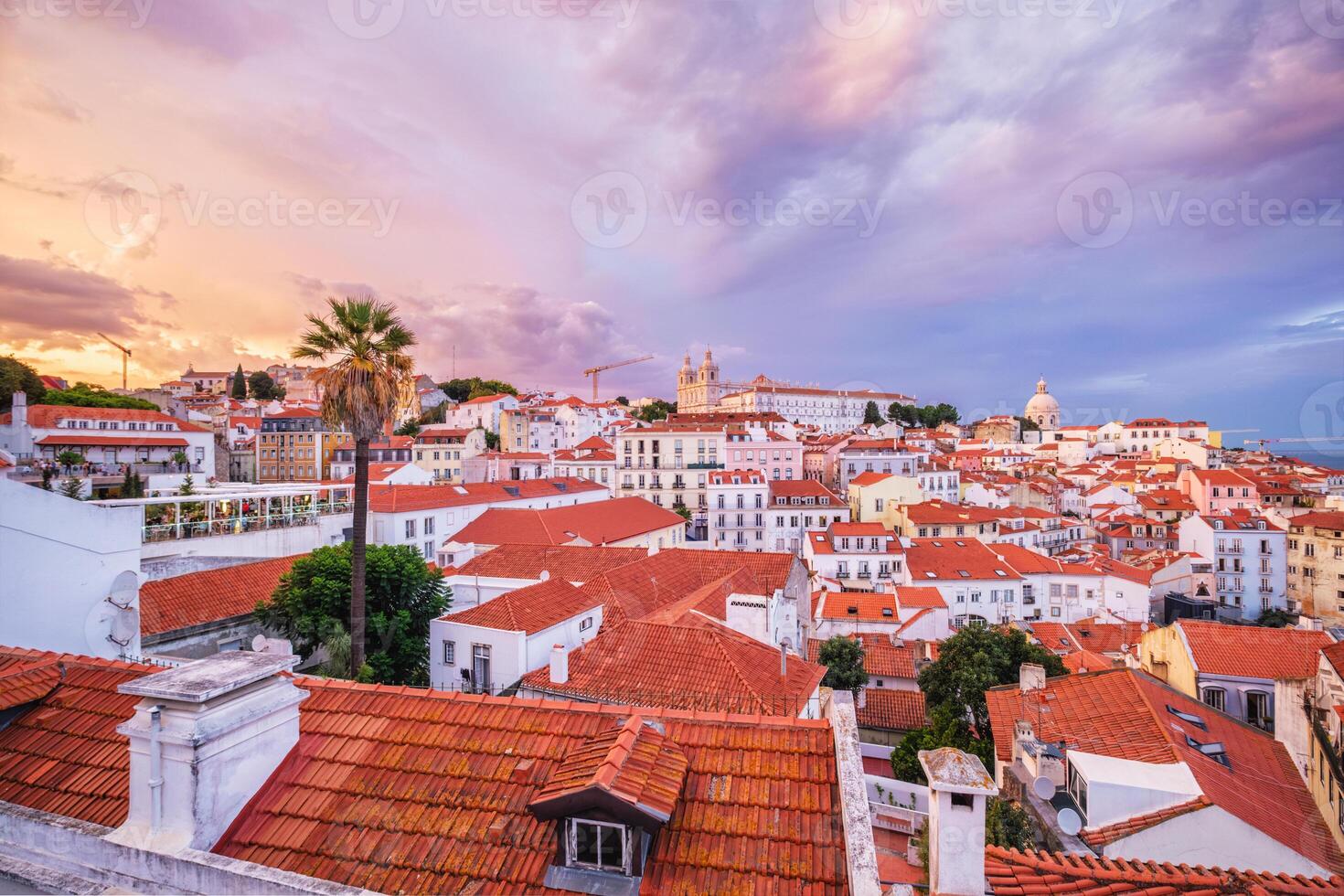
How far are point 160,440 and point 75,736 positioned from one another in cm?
5321

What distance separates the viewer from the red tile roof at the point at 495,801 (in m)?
3.96

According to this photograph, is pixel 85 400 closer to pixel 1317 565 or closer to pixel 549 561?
pixel 549 561

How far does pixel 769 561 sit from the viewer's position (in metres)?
23.8

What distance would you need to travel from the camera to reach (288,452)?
67250mm

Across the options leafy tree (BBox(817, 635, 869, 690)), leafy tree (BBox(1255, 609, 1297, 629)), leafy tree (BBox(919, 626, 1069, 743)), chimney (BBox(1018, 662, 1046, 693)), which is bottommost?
leafy tree (BBox(1255, 609, 1297, 629))

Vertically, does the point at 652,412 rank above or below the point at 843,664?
above

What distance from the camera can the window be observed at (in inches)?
157

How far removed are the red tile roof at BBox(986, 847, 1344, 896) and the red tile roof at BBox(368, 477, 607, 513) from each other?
30243 millimetres

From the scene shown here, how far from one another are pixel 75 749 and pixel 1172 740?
602 inches

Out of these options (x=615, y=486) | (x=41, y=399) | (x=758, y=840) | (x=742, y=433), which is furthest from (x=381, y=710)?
(x=41, y=399)

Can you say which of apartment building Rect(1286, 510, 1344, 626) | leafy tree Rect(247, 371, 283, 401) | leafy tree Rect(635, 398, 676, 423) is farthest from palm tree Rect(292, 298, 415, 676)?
leafy tree Rect(247, 371, 283, 401)

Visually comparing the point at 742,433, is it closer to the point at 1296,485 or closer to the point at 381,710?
the point at 381,710

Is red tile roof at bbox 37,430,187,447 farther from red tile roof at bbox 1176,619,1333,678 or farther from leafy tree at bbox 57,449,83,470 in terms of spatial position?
red tile roof at bbox 1176,619,1333,678

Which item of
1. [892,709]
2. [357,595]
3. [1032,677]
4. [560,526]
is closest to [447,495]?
[560,526]
